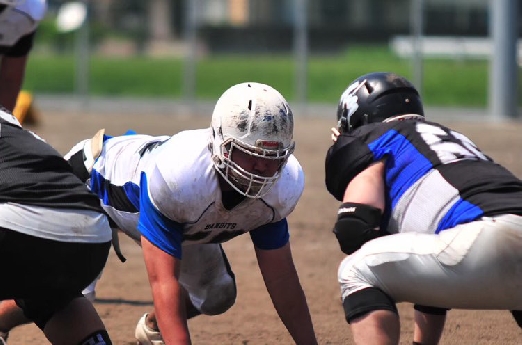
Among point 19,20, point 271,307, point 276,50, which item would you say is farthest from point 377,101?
point 276,50

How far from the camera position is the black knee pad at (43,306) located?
405 centimetres

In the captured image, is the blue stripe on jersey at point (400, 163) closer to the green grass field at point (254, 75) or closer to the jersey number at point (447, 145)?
the jersey number at point (447, 145)

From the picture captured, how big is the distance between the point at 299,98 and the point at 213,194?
15.8 meters

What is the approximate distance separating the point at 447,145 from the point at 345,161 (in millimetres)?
426

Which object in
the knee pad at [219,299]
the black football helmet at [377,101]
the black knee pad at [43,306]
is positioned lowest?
the knee pad at [219,299]

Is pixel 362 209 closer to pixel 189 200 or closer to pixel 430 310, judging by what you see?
pixel 189 200

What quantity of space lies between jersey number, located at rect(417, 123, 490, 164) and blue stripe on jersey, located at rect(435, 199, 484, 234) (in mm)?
210

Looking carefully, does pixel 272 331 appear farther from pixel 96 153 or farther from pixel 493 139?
pixel 493 139

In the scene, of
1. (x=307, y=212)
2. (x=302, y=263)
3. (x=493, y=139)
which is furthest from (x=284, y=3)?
(x=302, y=263)

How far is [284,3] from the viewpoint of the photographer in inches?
797

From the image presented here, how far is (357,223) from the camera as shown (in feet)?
12.8

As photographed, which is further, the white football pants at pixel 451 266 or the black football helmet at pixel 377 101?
the black football helmet at pixel 377 101

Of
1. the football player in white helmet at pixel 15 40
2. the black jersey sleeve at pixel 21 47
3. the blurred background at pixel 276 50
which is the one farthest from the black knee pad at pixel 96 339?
the blurred background at pixel 276 50

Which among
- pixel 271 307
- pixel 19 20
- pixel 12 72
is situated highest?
pixel 19 20
